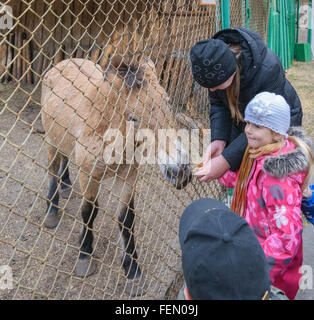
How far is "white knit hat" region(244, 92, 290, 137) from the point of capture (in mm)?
1880

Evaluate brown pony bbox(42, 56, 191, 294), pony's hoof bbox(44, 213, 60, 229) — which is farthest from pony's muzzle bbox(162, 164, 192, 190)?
pony's hoof bbox(44, 213, 60, 229)

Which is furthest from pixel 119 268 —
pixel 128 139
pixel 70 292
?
pixel 128 139

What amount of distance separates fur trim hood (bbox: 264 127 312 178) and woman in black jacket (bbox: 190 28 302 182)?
410 mm

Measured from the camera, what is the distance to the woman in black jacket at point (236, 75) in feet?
6.24

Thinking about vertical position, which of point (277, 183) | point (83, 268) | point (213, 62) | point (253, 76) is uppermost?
point (213, 62)

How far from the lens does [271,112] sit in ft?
6.15

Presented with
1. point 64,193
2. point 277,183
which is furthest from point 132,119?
point 64,193

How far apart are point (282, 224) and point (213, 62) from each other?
1.04 metres

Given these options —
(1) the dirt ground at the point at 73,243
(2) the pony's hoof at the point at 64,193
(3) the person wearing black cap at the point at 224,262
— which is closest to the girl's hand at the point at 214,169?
(1) the dirt ground at the point at 73,243

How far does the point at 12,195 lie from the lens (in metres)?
4.41

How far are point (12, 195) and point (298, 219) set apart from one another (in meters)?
3.92

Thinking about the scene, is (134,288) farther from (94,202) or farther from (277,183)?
(277,183)

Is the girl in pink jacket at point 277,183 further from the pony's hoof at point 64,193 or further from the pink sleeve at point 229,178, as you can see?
the pony's hoof at point 64,193
